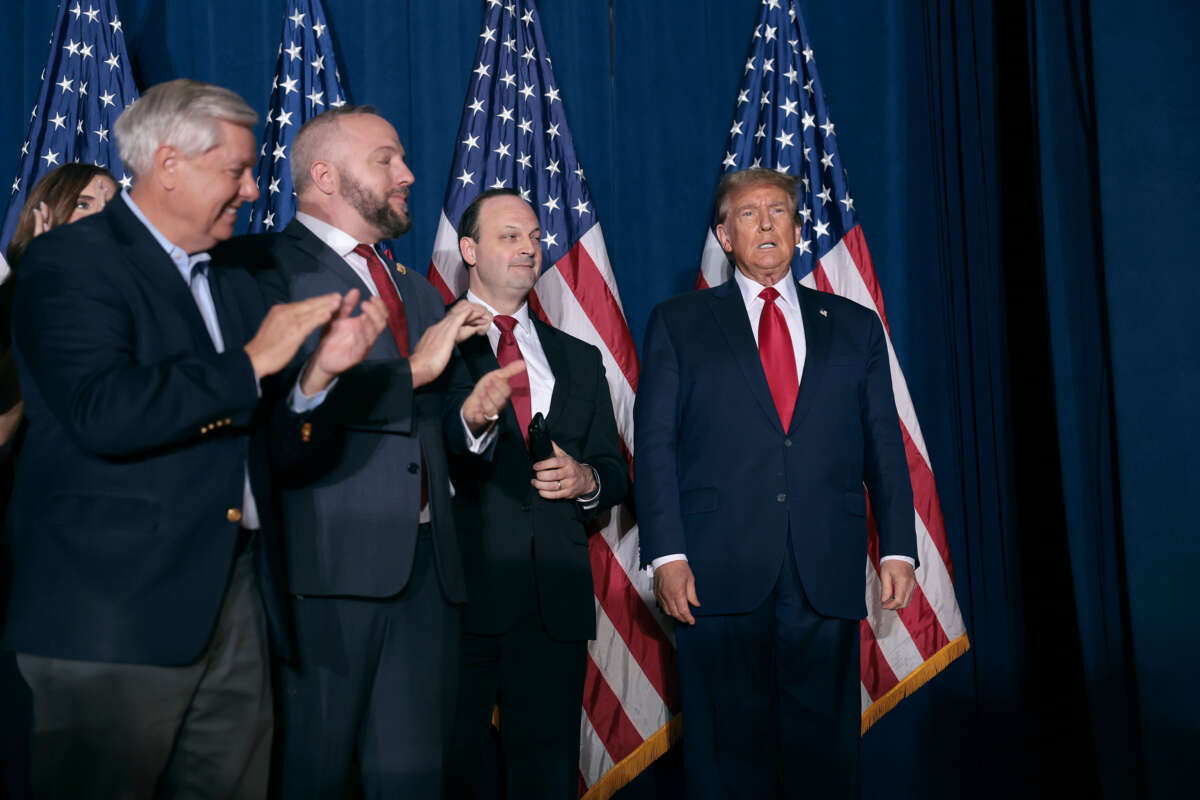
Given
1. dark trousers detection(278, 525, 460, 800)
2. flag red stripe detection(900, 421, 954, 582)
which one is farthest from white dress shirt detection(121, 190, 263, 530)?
flag red stripe detection(900, 421, 954, 582)

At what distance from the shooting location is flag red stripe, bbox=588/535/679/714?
126 inches

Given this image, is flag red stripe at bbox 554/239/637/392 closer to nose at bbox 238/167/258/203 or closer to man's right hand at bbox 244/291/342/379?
nose at bbox 238/167/258/203

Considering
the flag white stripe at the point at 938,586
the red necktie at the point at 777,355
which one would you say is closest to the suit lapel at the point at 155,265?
the red necktie at the point at 777,355

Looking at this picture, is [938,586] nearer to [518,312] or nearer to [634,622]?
[634,622]

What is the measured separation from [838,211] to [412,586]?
2.05 m

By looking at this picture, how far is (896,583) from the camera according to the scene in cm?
256

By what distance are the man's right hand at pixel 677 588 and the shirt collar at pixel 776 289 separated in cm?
72

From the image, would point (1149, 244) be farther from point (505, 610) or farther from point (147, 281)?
point (147, 281)

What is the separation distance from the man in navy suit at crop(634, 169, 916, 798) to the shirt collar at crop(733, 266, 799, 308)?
14 centimetres

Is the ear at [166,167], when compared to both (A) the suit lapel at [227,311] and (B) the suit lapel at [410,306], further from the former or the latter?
(B) the suit lapel at [410,306]

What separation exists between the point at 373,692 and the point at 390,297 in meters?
0.76

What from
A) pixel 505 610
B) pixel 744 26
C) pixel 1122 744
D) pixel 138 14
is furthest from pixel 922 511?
pixel 138 14

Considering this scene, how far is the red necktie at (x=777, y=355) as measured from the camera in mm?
2639

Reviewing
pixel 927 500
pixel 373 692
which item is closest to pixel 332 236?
pixel 373 692
